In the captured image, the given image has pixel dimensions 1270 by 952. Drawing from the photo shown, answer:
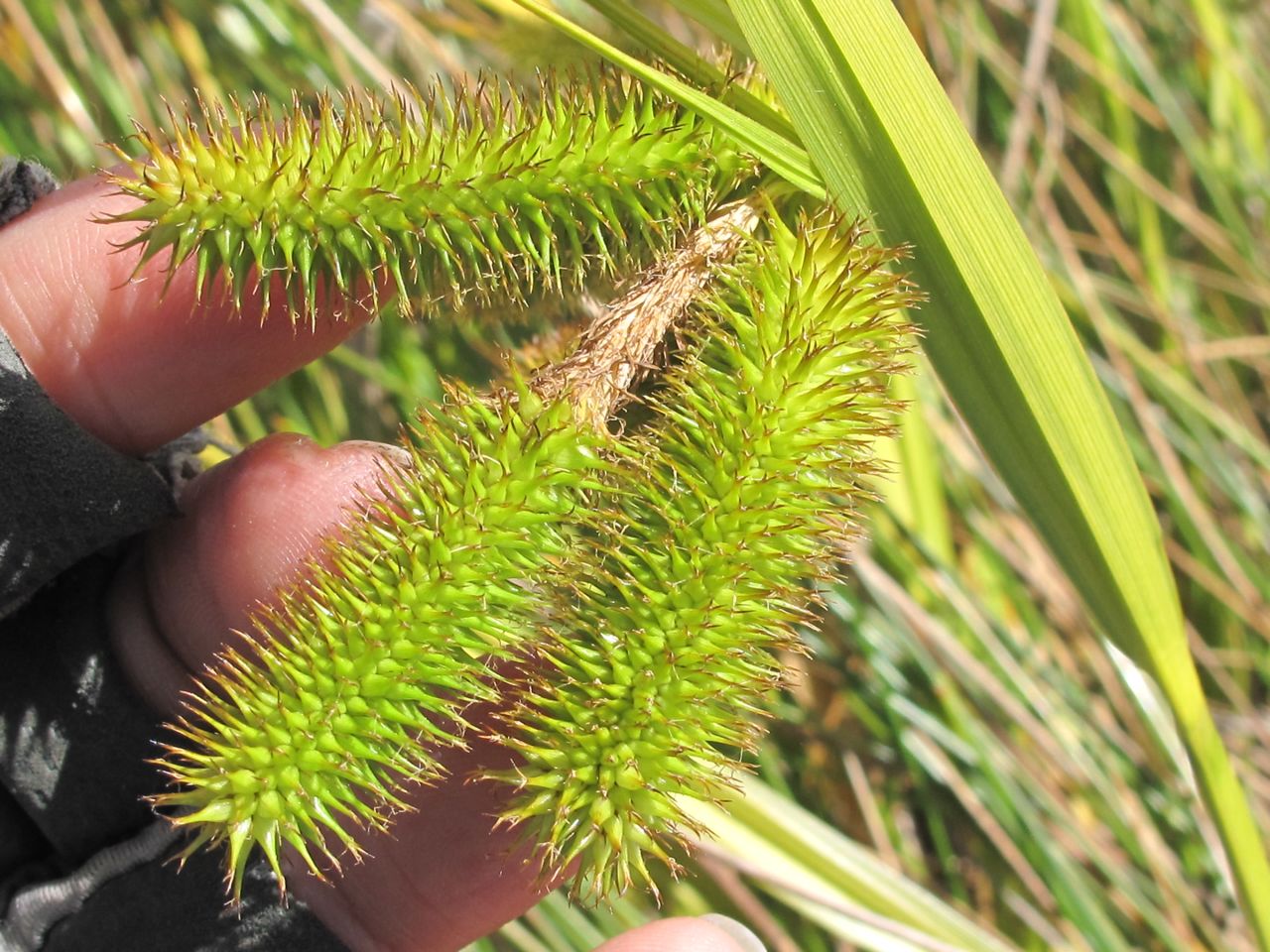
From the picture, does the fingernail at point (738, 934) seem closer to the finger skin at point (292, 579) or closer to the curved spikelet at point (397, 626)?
the finger skin at point (292, 579)

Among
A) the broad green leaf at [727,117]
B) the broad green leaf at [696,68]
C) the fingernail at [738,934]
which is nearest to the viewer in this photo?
the broad green leaf at [727,117]

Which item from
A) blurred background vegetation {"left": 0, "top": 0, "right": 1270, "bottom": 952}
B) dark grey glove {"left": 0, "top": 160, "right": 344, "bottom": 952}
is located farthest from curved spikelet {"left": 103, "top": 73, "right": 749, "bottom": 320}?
blurred background vegetation {"left": 0, "top": 0, "right": 1270, "bottom": 952}

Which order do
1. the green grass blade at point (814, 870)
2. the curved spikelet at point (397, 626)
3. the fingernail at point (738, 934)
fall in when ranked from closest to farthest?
1. the curved spikelet at point (397, 626)
2. the fingernail at point (738, 934)
3. the green grass blade at point (814, 870)

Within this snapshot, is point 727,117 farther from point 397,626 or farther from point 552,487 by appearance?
point 397,626

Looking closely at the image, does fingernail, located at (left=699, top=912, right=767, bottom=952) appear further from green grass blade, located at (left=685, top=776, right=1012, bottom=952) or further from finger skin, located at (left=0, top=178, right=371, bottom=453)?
finger skin, located at (left=0, top=178, right=371, bottom=453)

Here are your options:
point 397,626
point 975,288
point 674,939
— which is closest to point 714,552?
point 397,626

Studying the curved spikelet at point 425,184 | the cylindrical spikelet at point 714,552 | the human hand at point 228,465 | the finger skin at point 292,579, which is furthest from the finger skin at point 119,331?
the cylindrical spikelet at point 714,552

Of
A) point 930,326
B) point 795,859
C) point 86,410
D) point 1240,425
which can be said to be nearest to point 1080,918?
point 795,859

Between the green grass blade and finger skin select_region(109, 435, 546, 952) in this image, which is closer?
finger skin select_region(109, 435, 546, 952)
